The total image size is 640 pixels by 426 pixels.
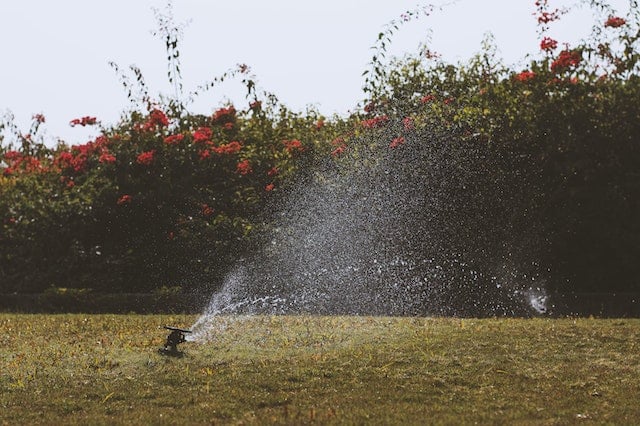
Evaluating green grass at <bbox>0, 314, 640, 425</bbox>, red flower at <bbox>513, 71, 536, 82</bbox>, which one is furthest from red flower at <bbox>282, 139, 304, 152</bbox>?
green grass at <bbox>0, 314, 640, 425</bbox>

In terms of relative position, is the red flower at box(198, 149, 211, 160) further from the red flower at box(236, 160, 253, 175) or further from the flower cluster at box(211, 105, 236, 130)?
the flower cluster at box(211, 105, 236, 130)

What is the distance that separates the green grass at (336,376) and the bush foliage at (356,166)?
9.65ft

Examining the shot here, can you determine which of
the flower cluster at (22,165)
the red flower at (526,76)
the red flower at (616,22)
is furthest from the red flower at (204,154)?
the red flower at (616,22)

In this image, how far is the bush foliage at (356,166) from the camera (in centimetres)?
1215

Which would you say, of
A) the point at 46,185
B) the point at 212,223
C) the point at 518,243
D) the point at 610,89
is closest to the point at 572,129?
the point at 610,89

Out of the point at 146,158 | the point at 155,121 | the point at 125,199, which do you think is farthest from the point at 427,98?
the point at 125,199

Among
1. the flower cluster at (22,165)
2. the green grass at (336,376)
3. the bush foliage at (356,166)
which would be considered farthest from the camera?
the flower cluster at (22,165)

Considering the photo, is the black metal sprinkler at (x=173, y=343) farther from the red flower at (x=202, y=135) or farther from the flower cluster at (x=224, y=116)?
the flower cluster at (x=224, y=116)

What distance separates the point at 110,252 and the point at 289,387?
7962 mm

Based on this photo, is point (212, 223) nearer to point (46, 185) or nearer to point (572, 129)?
point (46, 185)

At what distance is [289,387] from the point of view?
6672 mm

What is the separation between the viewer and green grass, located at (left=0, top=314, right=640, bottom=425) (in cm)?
604

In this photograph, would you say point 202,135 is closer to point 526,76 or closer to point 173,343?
point 526,76

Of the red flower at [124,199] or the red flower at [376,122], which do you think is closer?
the red flower at [376,122]
